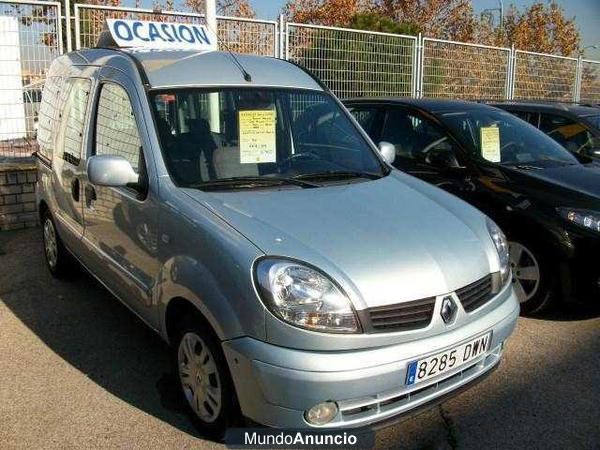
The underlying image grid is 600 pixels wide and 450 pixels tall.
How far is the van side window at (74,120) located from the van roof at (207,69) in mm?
212

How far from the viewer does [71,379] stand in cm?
352

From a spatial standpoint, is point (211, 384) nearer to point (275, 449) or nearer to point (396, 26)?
point (275, 449)

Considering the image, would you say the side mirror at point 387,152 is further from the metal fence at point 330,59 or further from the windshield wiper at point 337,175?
the metal fence at point 330,59

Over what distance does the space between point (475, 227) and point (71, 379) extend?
2438 mm

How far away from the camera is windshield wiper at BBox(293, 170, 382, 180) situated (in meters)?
3.44

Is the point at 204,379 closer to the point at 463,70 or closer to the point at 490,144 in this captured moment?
the point at 490,144

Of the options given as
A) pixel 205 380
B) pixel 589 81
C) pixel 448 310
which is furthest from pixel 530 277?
pixel 589 81

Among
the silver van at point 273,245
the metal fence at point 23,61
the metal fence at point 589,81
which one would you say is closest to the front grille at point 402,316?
the silver van at point 273,245

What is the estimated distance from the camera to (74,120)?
4.29m

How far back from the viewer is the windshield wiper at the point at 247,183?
3.14 metres

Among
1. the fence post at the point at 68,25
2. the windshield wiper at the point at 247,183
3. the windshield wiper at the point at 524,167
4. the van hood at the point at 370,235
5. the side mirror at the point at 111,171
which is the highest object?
the fence post at the point at 68,25

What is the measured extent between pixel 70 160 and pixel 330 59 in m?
5.85

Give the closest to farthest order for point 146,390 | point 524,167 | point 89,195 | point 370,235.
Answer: point 370,235 < point 146,390 < point 89,195 < point 524,167
